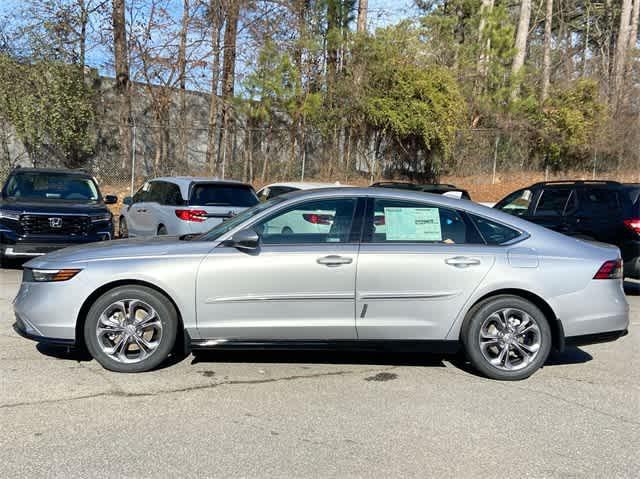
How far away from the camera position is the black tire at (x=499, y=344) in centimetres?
545

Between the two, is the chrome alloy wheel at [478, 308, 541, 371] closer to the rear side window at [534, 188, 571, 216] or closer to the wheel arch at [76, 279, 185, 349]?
the wheel arch at [76, 279, 185, 349]

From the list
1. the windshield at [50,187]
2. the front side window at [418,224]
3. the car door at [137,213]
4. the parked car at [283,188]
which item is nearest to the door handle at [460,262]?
the front side window at [418,224]

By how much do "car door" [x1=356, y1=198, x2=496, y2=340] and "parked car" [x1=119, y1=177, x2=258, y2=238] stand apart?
18.4 feet

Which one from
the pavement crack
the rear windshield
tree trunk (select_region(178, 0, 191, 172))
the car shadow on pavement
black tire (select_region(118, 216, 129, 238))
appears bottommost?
the car shadow on pavement

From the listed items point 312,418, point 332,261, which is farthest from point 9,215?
point 312,418

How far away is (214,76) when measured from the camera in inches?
878

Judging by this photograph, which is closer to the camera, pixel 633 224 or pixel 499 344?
pixel 499 344

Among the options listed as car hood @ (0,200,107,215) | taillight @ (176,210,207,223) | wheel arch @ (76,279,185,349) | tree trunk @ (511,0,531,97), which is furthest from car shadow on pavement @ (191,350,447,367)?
tree trunk @ (511,0,531,97)

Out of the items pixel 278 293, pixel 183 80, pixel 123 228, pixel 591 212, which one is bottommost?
pixel 123 228

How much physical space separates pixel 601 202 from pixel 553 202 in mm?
846

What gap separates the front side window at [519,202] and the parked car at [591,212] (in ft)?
0.08

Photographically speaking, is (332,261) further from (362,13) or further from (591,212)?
(362,13)

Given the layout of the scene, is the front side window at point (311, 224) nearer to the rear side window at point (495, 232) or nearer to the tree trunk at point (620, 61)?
the rear side window at point (495, 232)

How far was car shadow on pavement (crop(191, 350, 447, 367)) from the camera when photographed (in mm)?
5926
